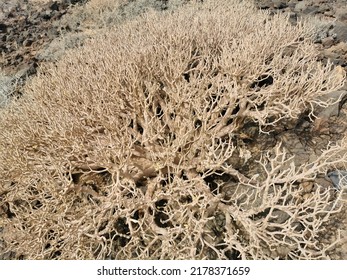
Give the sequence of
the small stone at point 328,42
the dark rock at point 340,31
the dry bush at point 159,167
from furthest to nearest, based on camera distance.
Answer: the dark rock at point 340,31 → the small stone at point 328,42 → the dry bush at point 159,167

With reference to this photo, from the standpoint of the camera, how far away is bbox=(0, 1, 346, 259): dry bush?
3.43 metres

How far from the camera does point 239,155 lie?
4512mm

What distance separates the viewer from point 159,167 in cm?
383

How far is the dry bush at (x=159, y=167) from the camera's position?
3.43 meters

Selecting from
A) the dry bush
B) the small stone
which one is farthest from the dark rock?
the dry bush

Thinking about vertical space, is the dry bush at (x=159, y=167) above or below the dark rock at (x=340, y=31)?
above

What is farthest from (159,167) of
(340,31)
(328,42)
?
(340,31)

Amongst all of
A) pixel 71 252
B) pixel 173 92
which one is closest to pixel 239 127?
pixel 173 92

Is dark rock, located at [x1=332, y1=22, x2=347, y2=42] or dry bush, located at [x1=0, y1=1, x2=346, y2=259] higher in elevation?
dry bush, located at [x1=0, y1=1, x2=346, y2=259]

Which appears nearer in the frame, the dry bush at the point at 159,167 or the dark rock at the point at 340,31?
the dry bush at the point at 159,167

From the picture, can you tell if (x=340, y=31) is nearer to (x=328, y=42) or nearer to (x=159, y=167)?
(x=328, y=42)

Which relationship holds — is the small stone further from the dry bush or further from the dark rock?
the dry bush

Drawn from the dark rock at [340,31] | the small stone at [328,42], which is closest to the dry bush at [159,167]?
the small stone at [328,42]

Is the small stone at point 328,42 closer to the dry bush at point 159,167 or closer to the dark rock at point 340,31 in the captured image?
the dark rock at point 340,31
